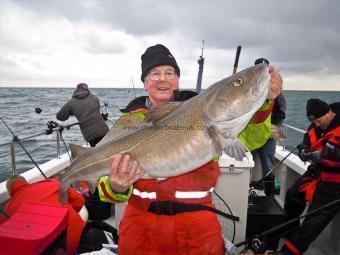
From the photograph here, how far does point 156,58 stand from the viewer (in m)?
3.14

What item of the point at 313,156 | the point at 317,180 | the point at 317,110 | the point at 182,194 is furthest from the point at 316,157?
the point at 182,194

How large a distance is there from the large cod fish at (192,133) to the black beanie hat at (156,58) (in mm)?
655

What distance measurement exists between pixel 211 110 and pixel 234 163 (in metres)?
1.79

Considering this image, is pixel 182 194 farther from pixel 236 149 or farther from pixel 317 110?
pixel 317 110

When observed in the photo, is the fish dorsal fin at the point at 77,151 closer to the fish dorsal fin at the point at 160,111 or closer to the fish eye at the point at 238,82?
the fish dorsal fin at the point at 160,111

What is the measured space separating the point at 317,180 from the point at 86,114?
6.37 metres

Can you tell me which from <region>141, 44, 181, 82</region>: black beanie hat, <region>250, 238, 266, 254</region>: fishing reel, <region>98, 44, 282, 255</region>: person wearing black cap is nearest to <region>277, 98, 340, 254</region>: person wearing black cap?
<region>250, 238, 266, 254</region>: fishing reel

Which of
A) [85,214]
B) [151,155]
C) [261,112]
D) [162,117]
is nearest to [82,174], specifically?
[151,155]

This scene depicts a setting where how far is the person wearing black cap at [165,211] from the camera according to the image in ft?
8.61

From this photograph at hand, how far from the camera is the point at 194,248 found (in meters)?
2.62

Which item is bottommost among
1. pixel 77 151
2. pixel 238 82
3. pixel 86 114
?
pixel 86 114

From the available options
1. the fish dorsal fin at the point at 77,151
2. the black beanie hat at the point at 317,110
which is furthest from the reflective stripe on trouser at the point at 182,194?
the black beanie hat at the point at 317,110

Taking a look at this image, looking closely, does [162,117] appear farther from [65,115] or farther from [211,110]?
[65,115]

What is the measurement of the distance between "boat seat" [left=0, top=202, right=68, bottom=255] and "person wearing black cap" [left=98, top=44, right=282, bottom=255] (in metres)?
0.53
